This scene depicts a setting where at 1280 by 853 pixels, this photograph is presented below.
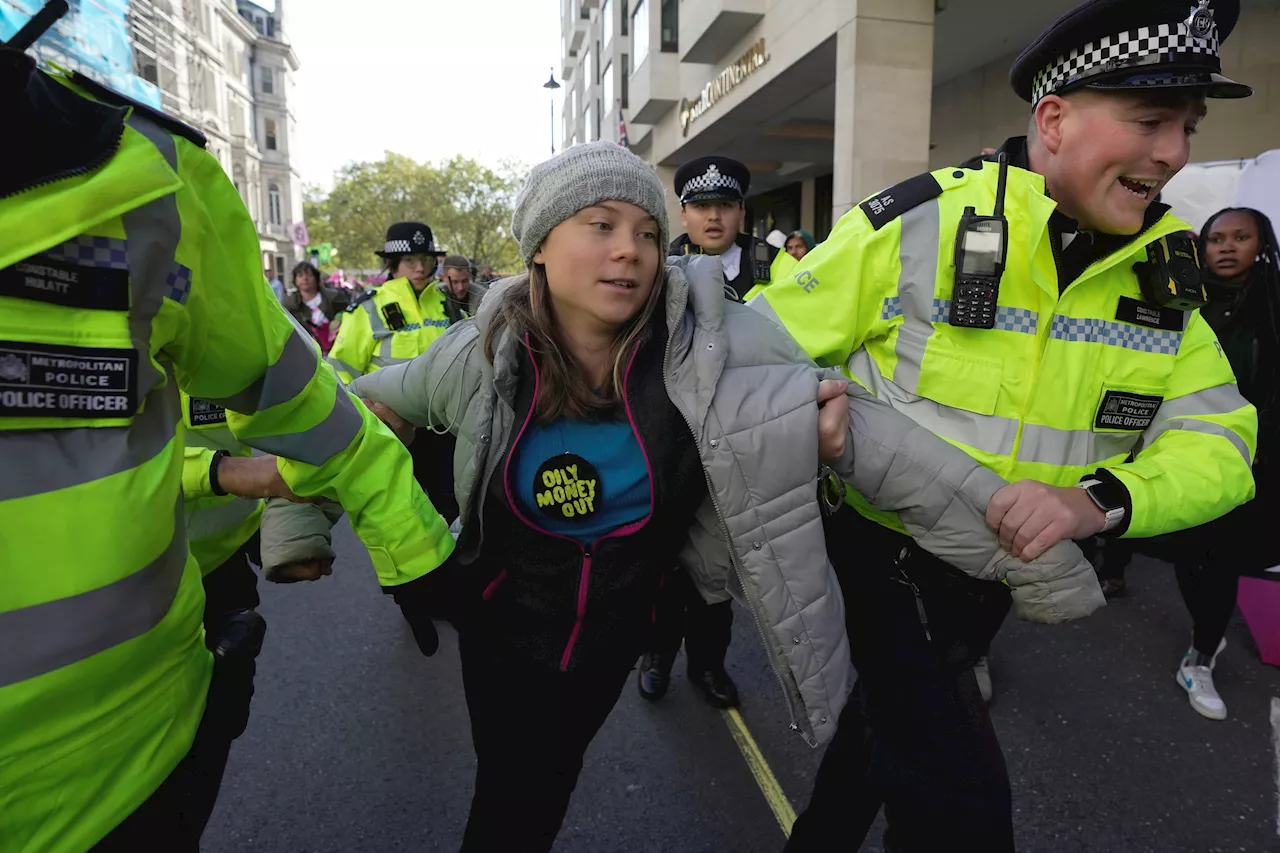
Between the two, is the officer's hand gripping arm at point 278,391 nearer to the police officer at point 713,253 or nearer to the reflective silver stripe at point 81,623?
the reflective silver stripe at point 81,623

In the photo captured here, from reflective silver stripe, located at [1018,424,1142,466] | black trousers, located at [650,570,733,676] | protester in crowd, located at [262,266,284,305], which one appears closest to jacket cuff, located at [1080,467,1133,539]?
reflective silver stripe, located at [1018,424,1142,466]

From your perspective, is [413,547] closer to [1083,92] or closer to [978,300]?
[978,300]

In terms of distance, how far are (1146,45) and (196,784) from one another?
2.32 metres

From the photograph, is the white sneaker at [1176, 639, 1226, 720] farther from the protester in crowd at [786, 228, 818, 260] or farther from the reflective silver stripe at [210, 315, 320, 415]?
the protester in crowd at [786, 228, 818, 260]

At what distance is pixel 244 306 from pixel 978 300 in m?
1.45

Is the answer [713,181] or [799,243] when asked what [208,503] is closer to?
[713,181]

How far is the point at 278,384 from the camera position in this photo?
1.32m

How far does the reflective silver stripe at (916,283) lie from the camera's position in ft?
5.92

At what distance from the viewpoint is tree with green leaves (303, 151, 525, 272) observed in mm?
33688

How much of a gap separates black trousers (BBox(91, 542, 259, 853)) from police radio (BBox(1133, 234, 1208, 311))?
208cm

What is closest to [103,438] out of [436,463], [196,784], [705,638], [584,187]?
[196,784]

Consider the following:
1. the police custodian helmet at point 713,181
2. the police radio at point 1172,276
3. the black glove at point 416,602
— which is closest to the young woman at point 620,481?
the black glove at point 416,602

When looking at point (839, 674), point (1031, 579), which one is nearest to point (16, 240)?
point (839, 674)

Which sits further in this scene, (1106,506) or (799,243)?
→ (799,243)
